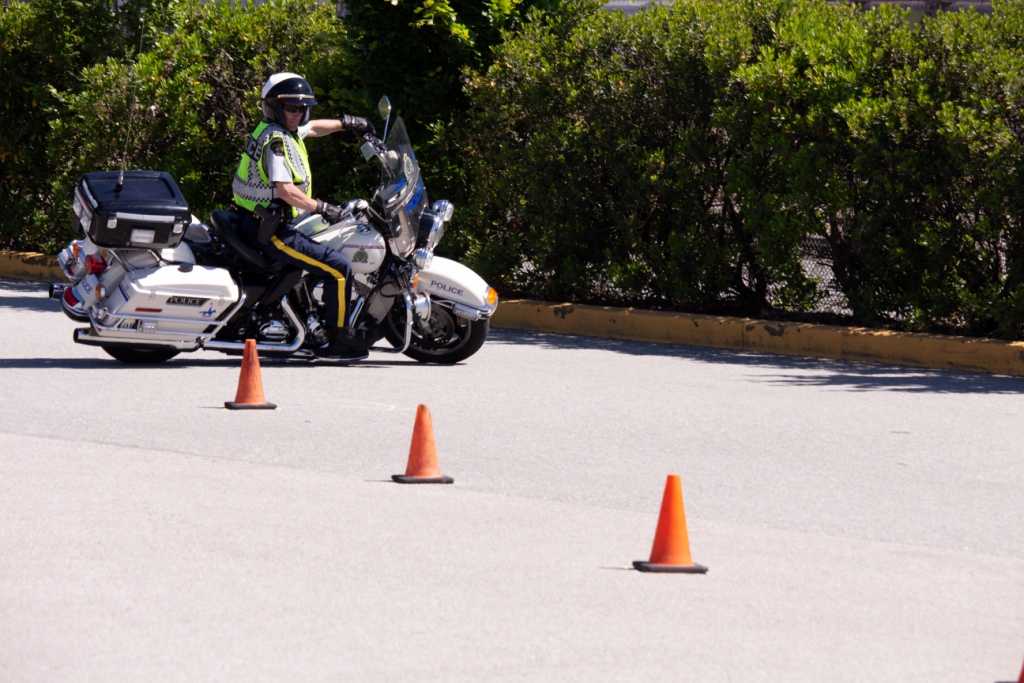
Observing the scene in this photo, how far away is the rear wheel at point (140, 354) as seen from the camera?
11.1 metres

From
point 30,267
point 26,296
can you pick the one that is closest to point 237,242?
point 26,296

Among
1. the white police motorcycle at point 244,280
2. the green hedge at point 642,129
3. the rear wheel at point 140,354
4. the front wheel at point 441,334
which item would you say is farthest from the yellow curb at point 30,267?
the front wheel at point 441,334

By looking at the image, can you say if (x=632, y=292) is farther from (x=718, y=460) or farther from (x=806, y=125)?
(x=718, y=460)

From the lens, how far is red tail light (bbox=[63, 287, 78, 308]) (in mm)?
10933

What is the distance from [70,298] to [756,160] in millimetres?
5796

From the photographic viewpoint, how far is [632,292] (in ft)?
47.8

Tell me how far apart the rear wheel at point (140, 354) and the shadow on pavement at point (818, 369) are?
10.2ft

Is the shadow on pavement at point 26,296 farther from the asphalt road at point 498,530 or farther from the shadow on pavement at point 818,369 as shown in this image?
the shadow on pavement at point 818,369

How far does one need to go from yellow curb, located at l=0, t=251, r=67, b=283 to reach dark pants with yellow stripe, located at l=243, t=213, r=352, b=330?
6.85m

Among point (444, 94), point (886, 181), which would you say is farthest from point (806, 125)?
point (444, 94)

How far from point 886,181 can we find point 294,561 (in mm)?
8091

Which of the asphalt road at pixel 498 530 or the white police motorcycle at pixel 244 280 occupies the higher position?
the white police motorcycle at pixel 244 280

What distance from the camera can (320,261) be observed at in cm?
1114

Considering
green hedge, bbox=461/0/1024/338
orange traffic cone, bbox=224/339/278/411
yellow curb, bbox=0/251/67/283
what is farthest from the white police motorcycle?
yellow curb, bbox=0/251/67/283
